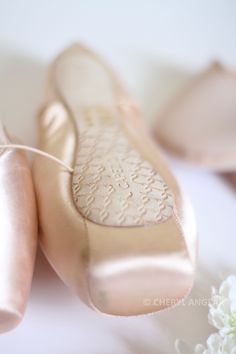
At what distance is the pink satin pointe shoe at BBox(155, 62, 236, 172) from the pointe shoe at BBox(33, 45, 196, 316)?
212mm

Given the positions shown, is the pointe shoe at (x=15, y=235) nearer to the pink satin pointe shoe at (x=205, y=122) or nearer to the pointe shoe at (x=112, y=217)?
the pointe shoe at (x=112, y=217)

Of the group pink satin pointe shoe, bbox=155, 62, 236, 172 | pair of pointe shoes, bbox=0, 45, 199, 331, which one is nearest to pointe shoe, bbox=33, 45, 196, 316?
pair of pointe shoes, bbox=0, 45, 199, 331

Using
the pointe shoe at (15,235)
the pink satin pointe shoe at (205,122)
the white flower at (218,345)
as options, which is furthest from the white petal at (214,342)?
the pink satin pointe shoe at (205,122)

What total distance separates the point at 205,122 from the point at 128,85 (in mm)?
259

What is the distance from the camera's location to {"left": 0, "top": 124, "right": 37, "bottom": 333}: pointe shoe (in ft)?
2.03

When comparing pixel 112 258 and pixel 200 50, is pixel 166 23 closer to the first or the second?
pixel 200 50

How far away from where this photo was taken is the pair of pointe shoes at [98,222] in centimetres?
60

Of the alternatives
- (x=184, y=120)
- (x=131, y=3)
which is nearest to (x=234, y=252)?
(x=184, y=120)

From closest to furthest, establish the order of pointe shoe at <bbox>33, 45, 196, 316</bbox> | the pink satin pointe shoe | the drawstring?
pointe shoe at <bbox>33, 45, 196, 316</bbox> → the drawstring → the pink satin pointe shoe

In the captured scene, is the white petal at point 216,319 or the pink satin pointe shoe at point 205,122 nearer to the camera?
the white petal at point 216,319

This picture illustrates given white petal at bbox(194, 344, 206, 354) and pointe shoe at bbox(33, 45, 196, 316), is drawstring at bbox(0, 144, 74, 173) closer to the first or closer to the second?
pointe shoe at bbox(33, 45, 196, 316)

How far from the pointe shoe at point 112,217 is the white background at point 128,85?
0.29ft

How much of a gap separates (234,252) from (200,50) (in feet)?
2.35

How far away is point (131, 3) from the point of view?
136 cm
